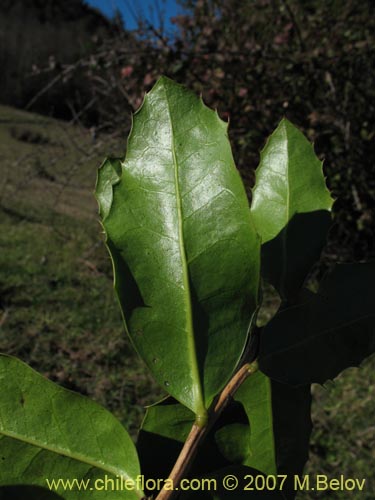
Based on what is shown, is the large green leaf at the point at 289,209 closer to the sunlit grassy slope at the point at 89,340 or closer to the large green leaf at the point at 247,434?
the large green leaf at the point at 247,434

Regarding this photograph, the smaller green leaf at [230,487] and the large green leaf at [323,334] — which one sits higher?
the large green leaf at [323,334]

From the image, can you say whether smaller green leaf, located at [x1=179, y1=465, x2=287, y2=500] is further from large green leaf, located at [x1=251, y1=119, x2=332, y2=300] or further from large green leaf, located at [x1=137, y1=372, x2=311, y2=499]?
A: large green leaf, located at [x1=251, y1=119, x2=332, y2=300]

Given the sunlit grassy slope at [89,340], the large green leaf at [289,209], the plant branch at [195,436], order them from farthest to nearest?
1. the sunlit grassy slope at [89,340]
2. the large green leaf at [289,209]
3. the plant branch at [195,436]

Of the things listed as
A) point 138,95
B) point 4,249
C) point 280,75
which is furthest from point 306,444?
point 4,249

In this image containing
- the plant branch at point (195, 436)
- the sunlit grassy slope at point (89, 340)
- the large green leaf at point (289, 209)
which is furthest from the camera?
the sunlit grassy slope at point (89, 340)

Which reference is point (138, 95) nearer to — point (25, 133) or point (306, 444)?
point (306, 444)

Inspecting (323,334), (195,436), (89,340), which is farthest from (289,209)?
(89,340)

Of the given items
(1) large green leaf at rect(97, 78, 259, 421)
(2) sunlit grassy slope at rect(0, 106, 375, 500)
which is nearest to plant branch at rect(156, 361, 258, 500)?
(1) large green leaf at rect(97, 78, 259, 421)

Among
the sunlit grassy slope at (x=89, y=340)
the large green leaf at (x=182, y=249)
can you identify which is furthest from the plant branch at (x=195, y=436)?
the sunlit grassy slope at (x=89, y=340)

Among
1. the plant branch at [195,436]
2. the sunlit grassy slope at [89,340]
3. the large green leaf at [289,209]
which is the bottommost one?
the sunlit grassy slope at [89,340]
